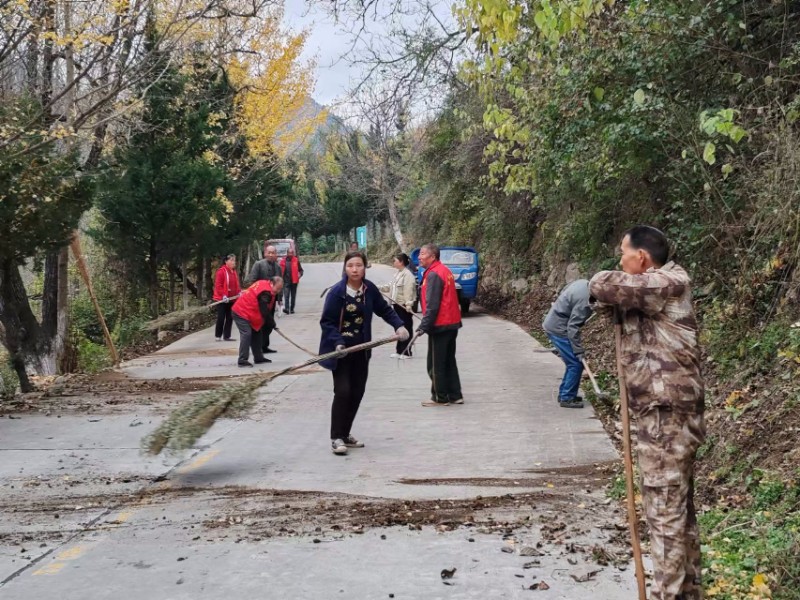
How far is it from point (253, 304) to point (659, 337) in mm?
10285

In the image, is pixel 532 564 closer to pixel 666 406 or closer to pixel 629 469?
pixel 629 469

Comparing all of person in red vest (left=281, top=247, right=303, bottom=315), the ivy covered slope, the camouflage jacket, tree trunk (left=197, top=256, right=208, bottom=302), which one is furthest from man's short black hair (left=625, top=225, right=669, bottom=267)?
tree trunk (left=197, top=256, right=208, bottom=302)

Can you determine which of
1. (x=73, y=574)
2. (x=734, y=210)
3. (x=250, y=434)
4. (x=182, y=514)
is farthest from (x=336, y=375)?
(x=734, y=210)

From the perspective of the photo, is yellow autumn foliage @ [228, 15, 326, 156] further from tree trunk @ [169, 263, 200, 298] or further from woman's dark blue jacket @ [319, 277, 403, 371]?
woman's dark blue jacket @ [319, 277, 403, 371]

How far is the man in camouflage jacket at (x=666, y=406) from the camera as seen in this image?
3836mm

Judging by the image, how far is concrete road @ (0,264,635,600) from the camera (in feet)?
15.1

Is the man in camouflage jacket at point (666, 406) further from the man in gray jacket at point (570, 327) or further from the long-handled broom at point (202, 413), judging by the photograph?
the man in gray jacket at point (570, 327)

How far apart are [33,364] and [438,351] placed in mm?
9109

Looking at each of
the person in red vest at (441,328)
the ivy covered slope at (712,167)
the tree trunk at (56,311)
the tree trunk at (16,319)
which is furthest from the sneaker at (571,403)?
the tree trunk at (56,311)

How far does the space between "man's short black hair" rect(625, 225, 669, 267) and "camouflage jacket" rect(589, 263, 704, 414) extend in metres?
0.09

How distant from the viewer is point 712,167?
10500 millimetres

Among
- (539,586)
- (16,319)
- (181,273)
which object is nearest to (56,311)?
(16,319)

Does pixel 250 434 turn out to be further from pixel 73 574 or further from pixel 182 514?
pixel 73 574

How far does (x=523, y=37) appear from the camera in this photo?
38.5 ft
